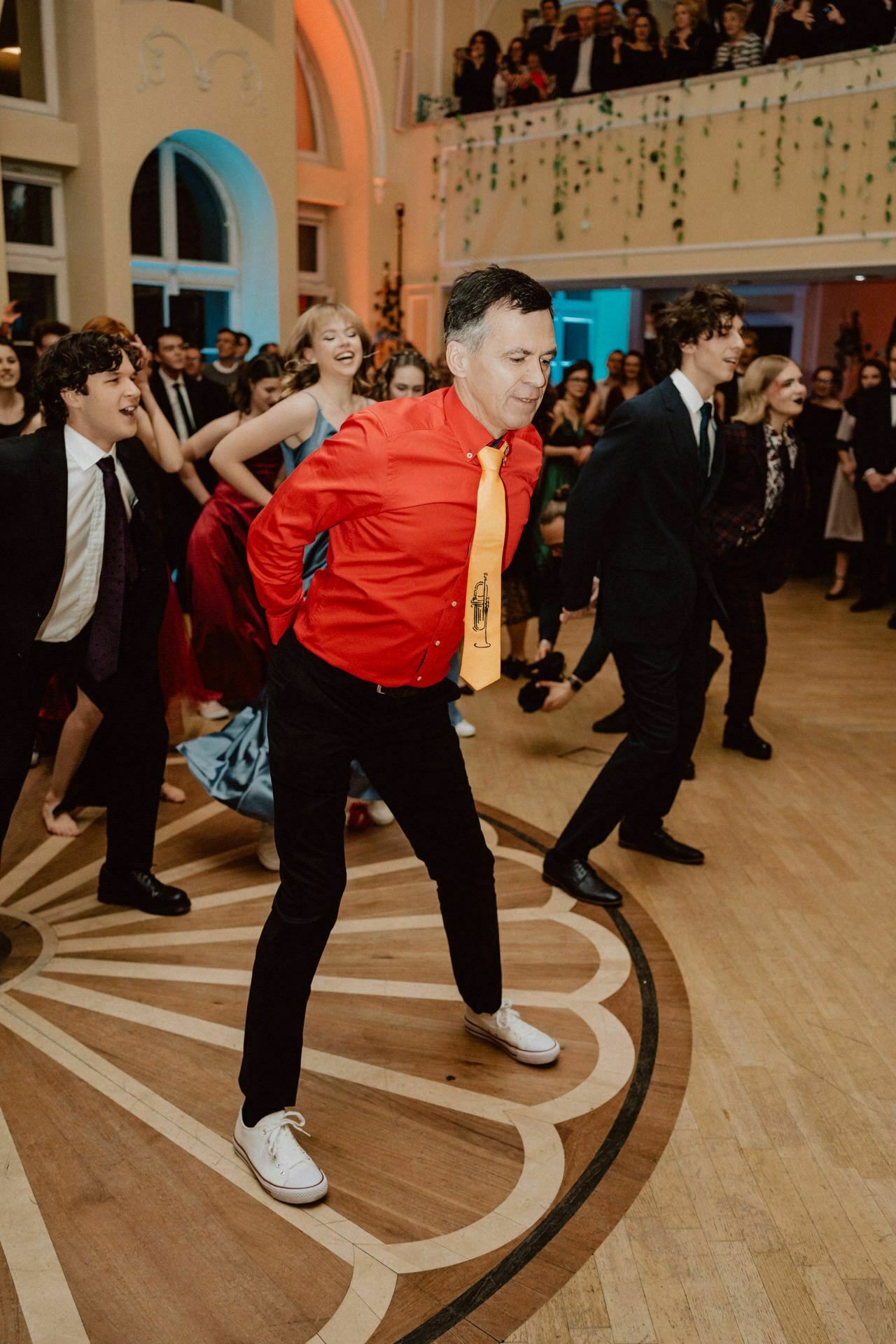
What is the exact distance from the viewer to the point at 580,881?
330 cm

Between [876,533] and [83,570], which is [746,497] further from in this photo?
[876,533]

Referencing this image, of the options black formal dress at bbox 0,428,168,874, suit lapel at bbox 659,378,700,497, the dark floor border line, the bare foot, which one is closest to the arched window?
the bare foot

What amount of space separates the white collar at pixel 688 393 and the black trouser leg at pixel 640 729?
0.65m

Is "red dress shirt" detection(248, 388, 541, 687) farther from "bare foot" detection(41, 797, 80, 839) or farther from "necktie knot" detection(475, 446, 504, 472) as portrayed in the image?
"bare foot" detection(41, 797, 80, 839)

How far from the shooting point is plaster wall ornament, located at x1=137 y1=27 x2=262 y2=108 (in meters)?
9.11

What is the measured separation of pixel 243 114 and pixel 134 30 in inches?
47.9

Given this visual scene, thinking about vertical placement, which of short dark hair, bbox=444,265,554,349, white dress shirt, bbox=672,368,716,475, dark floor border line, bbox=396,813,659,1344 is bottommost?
dark floor border line, bbox=396,813,659,1344

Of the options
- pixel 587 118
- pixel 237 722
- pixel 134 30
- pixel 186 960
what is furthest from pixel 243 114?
pixel 186 960

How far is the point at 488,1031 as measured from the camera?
256cm

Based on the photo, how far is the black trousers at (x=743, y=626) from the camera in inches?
180

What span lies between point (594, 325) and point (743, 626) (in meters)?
10.1

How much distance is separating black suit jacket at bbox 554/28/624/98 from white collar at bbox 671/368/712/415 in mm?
7938

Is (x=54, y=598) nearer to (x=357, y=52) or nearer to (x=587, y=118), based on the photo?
(x=587, y=118)

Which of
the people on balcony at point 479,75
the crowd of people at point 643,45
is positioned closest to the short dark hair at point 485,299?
the crowd of people at point 643,45
